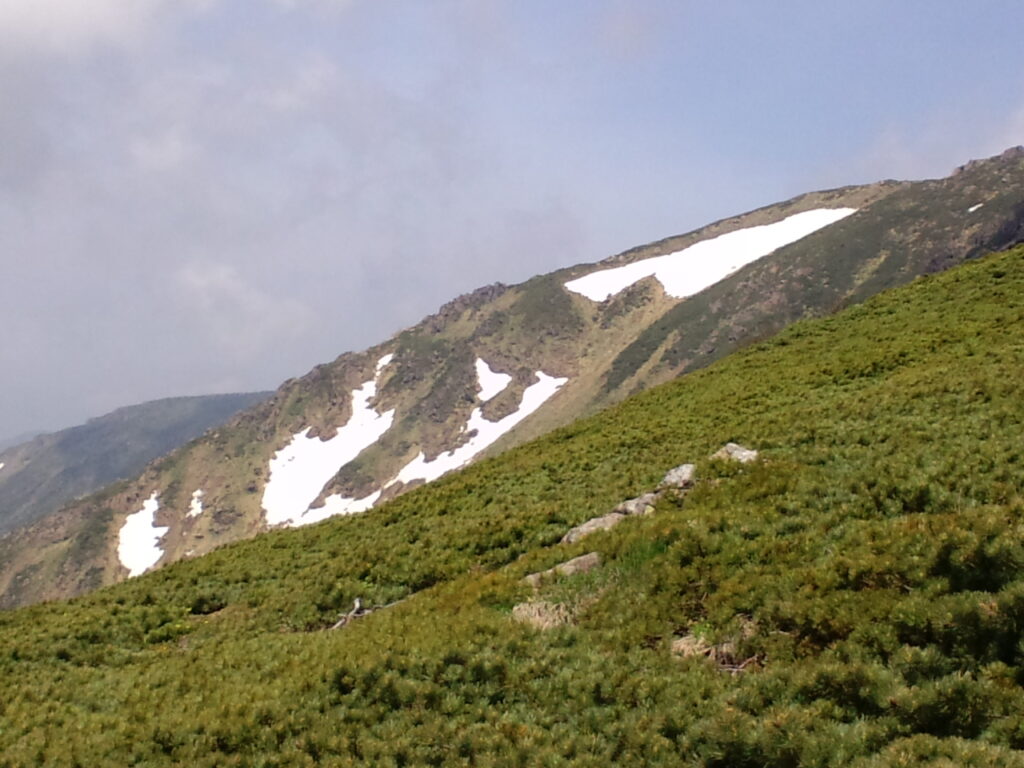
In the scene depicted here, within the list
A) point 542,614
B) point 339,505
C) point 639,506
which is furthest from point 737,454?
point 339,505

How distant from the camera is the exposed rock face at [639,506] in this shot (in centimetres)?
1855

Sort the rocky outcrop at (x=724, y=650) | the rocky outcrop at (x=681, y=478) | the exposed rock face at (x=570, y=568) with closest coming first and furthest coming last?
1. the rocky outcrop at (x=724, y=650)
2. the exposed rock face at (x=570, y=568)
3. the rocky outcrop at (x=681, y=478)

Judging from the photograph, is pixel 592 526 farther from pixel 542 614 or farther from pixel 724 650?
pixel 724 650

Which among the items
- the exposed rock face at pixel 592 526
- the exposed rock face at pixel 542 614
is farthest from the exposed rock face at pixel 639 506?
the exposed rock face at pixel 542 614

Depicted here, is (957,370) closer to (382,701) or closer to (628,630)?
(628,630)

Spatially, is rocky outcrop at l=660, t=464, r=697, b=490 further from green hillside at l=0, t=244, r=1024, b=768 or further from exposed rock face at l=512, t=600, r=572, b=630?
exposed rock face at l=512, t=600, r=572, b=630

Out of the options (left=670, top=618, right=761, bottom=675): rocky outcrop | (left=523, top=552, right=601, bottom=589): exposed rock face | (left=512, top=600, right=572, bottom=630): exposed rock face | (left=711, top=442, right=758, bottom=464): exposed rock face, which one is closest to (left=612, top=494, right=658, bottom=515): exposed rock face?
(left=711, top=442, right=758, bottom=464): exposed rock face

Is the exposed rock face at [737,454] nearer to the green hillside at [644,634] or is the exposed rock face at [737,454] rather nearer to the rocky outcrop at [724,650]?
the green hillside at [644,634]

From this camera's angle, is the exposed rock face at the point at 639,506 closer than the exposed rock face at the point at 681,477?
Yes

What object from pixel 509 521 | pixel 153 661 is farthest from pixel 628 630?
pixel 153 661

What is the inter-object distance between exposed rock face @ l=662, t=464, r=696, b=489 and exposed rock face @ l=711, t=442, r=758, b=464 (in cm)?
110

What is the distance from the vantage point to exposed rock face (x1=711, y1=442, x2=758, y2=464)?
20344 mm

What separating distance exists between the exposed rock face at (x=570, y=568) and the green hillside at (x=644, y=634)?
298 millimetres

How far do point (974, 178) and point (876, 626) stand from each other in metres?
234
